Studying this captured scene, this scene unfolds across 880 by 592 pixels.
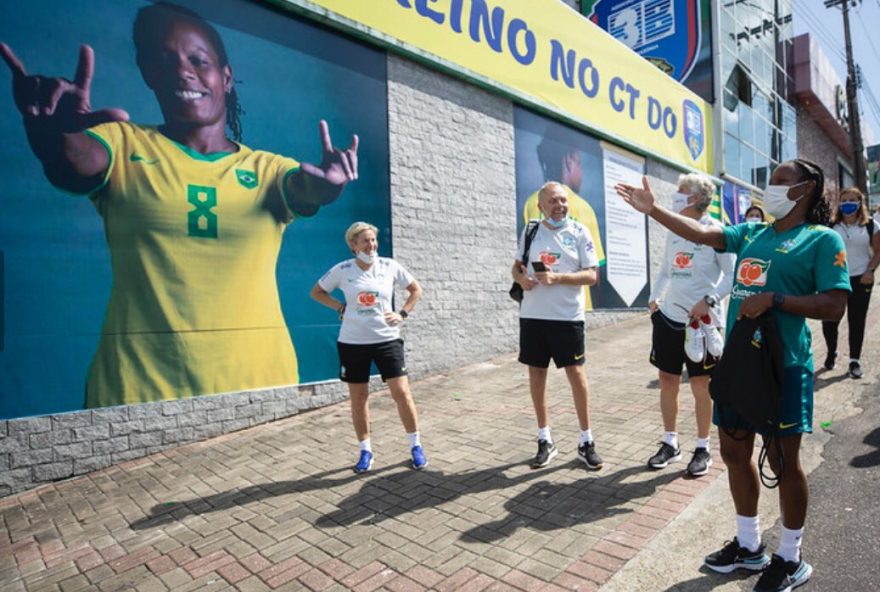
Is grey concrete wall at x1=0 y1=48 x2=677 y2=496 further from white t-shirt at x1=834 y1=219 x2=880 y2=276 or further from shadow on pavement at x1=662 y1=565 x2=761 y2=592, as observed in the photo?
shadow on pavement at x1=662 y1=565 x2=761 y2=592

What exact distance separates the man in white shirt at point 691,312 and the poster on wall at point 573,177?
16.9 feet

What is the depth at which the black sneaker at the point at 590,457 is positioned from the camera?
378 centimetres

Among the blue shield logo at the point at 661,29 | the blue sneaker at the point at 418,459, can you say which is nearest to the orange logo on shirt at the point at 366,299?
the blue sneaker at the point at 418,459

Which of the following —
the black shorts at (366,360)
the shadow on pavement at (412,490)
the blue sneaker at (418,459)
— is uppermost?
the black shorts at (366,360)

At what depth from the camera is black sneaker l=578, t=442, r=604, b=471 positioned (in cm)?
378

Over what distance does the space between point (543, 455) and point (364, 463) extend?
1359 millimetres

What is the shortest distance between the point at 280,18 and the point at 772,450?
6.07 meters

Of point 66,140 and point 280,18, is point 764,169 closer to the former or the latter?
point 280,18

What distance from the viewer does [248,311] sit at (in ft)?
18.2

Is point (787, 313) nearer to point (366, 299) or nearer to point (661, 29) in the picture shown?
point (366, 299)

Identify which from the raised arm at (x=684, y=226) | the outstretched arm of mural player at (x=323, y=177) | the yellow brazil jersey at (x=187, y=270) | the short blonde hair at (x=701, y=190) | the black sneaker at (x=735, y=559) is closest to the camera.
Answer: the black sneaker at (x=735, y=559)

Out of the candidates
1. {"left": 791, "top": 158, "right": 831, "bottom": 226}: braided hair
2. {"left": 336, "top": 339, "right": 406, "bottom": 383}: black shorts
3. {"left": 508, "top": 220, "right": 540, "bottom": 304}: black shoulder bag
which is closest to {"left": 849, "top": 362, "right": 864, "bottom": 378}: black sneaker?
{"left": 508, "top": 220, "right": 540, "bottom": 304}: black shoulder bag

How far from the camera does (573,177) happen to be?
33.5ft

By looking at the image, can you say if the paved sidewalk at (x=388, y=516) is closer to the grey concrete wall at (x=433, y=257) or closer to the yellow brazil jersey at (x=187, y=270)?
the grey concrete wall at (x=433, y=257)
